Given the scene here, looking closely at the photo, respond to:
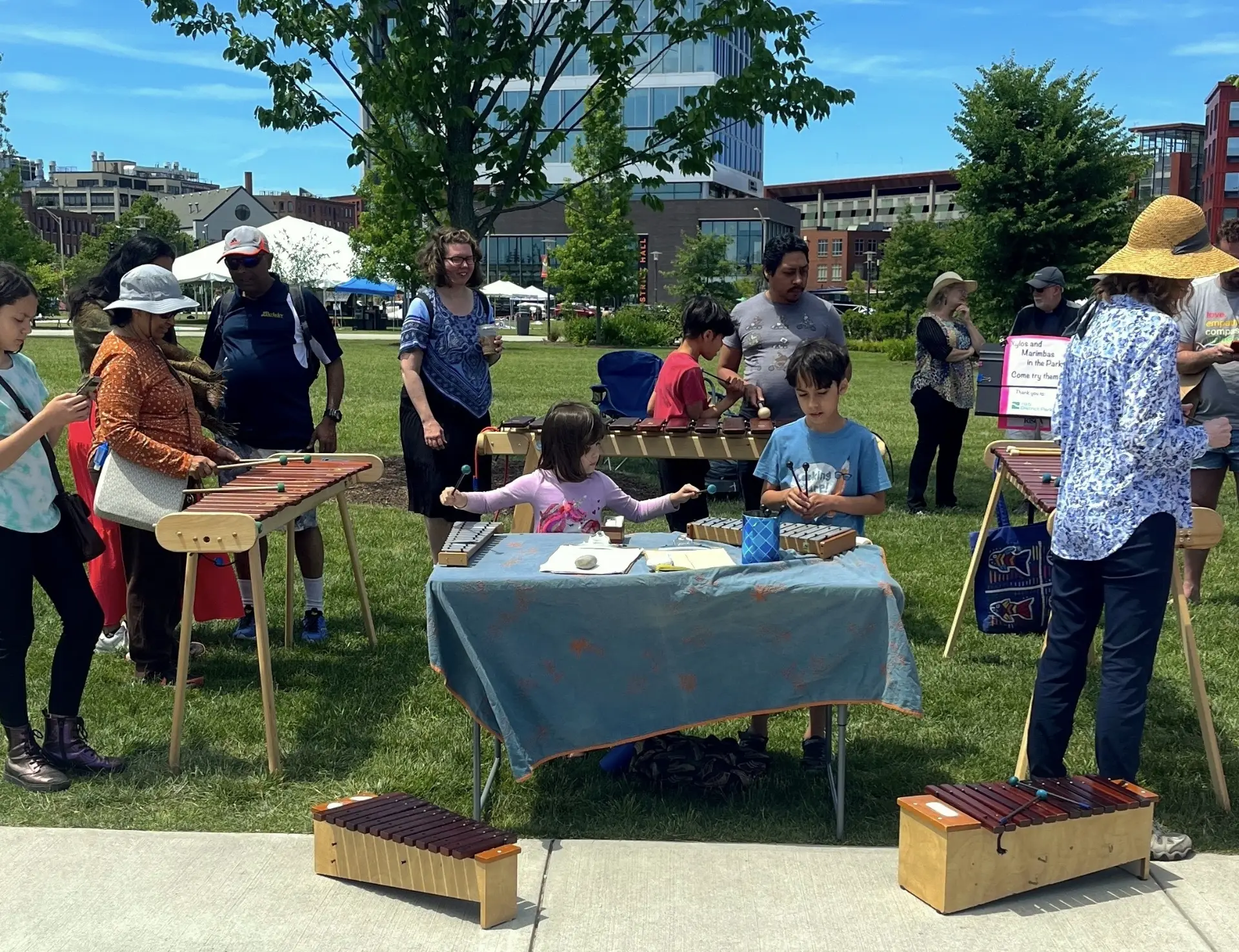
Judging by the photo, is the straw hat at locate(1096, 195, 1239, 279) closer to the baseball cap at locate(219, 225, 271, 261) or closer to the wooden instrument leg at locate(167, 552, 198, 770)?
the wooden instrument leg at locate(167, 552, 198, 770)

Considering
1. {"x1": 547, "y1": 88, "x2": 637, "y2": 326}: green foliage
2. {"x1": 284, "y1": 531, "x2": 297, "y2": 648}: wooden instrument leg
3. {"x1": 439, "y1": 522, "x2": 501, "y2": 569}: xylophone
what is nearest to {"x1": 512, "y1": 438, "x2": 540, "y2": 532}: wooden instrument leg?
{"x1": 439, "y1": 522, "x2": 501, "y2": 569}: xylophone

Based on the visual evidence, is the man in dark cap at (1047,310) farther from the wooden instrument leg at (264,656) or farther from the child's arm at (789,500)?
the wooden instrument leg at (264,656)

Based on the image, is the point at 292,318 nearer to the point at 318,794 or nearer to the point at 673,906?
the point at 318,794

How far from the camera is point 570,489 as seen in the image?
4.99 meters

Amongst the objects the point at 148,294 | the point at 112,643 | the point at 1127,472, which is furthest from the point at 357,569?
the point at 1127,472

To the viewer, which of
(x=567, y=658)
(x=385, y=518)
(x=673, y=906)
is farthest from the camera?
(x=385, y=518)

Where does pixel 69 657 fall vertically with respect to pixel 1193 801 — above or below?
above

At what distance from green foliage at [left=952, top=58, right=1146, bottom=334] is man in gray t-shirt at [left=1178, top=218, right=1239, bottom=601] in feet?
79.4

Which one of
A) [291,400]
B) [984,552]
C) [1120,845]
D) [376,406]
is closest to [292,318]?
[291,400]

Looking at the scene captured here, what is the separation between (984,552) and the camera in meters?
5.42

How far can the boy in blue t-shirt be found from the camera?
488cm

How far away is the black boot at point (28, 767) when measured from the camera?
4.57 metres

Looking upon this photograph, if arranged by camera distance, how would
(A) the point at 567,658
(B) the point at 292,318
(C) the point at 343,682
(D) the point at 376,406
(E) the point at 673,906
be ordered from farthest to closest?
(D) the point at 376,406 → (B) the point at 292,318 → (C) the point at 343,682 → (A) the point at 567,658 → (E) the point at 673,906

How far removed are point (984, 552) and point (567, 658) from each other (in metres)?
2.29
